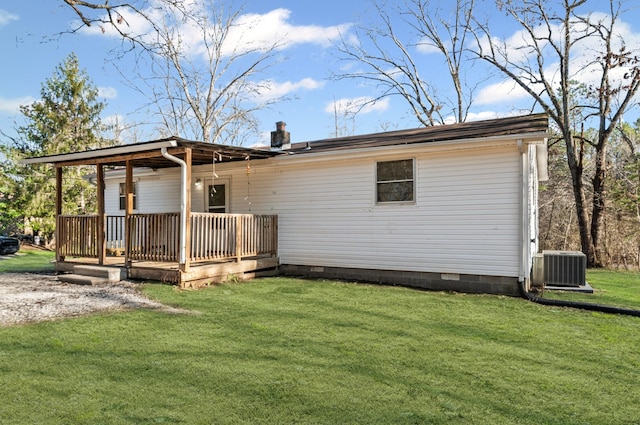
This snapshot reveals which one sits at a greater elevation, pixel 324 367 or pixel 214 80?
pixel 214 80

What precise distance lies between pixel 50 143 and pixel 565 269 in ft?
68.4

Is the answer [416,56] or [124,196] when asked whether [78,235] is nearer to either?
[124,196]

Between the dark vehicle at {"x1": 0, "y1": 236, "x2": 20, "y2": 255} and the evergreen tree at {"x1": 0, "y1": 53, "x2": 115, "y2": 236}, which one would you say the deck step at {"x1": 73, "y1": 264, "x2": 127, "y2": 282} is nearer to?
the dark vehicle at {"x1": 0, "y1": 236, "x2": 20, "y2": 255}

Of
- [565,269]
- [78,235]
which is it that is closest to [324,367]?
[565,269]

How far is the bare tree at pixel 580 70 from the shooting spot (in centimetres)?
1372

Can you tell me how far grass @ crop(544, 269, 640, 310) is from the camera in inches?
276

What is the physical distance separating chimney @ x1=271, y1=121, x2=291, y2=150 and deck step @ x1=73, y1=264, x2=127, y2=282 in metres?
4.79

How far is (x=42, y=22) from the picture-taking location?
23.1 feet

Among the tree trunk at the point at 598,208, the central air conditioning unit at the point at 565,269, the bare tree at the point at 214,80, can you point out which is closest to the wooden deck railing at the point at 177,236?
the central air conditioning unit at the point at 565,269

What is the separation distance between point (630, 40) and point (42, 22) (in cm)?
1737

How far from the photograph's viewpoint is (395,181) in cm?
864

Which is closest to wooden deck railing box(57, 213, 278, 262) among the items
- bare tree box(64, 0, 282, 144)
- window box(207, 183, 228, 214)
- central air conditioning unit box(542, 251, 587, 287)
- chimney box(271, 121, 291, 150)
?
window box(207, 183, 228, 214)

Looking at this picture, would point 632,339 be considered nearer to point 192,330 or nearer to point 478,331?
point 478,331

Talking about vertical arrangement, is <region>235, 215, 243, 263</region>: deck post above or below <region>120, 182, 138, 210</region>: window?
below
